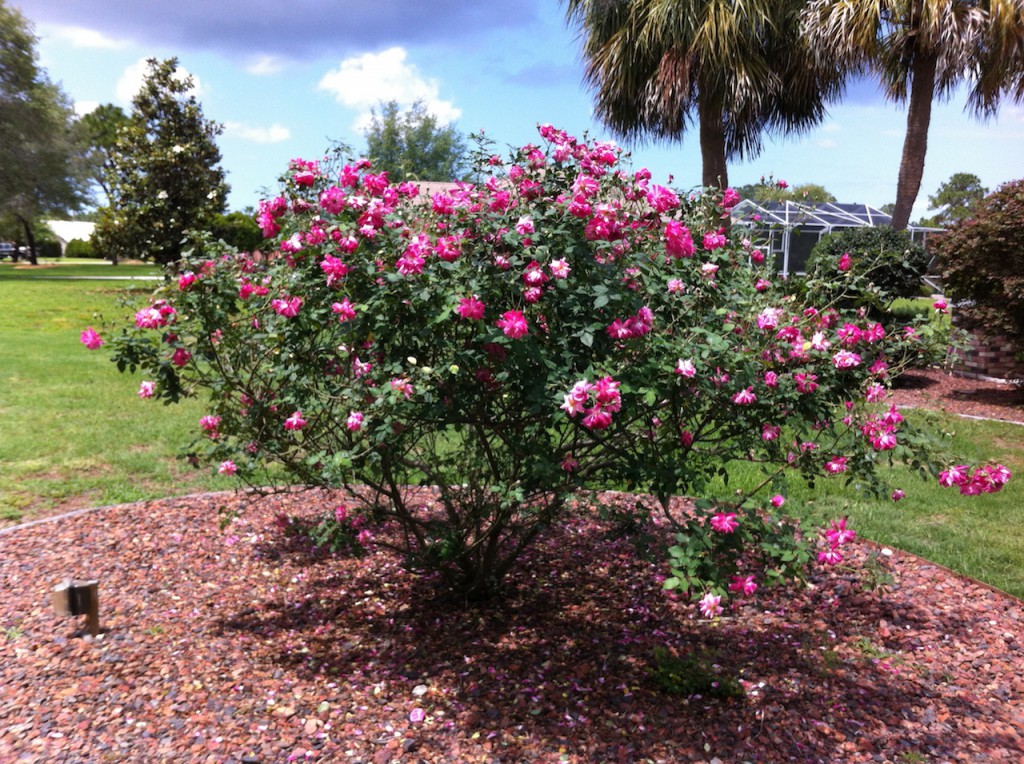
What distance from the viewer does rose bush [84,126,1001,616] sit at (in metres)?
2.61

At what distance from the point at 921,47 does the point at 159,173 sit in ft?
57.2

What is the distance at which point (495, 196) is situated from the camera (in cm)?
295

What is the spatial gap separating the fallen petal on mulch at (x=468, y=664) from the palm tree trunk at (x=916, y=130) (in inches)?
411

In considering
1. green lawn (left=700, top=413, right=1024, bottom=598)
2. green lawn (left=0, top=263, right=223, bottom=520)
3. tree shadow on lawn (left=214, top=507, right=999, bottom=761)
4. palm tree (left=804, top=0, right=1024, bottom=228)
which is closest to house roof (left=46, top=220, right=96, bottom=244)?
green lawn (left=0, top=263, right=223, bottom=520)

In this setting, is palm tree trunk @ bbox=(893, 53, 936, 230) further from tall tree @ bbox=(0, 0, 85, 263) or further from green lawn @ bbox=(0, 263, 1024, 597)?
tall tree @ bbox=(0, 0, 85, 263)

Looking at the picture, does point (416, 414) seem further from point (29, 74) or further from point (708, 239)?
point (29, 74)

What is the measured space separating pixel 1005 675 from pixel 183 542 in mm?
4026

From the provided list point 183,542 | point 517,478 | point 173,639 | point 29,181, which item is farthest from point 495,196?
point 29,181

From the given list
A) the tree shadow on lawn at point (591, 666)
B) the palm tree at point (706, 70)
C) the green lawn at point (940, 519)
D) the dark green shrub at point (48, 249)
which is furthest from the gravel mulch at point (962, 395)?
the dark green shrub at point (48, 249)

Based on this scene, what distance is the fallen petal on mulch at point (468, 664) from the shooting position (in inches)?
110

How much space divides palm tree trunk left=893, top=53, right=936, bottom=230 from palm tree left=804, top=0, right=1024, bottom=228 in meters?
0.01

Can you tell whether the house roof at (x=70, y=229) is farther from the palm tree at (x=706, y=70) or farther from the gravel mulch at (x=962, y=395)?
the gravel mulch at (x=962, y=395)

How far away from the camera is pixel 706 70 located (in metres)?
13.2

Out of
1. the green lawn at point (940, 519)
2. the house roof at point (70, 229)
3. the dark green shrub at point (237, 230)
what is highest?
the house roof at point (70, 229)
